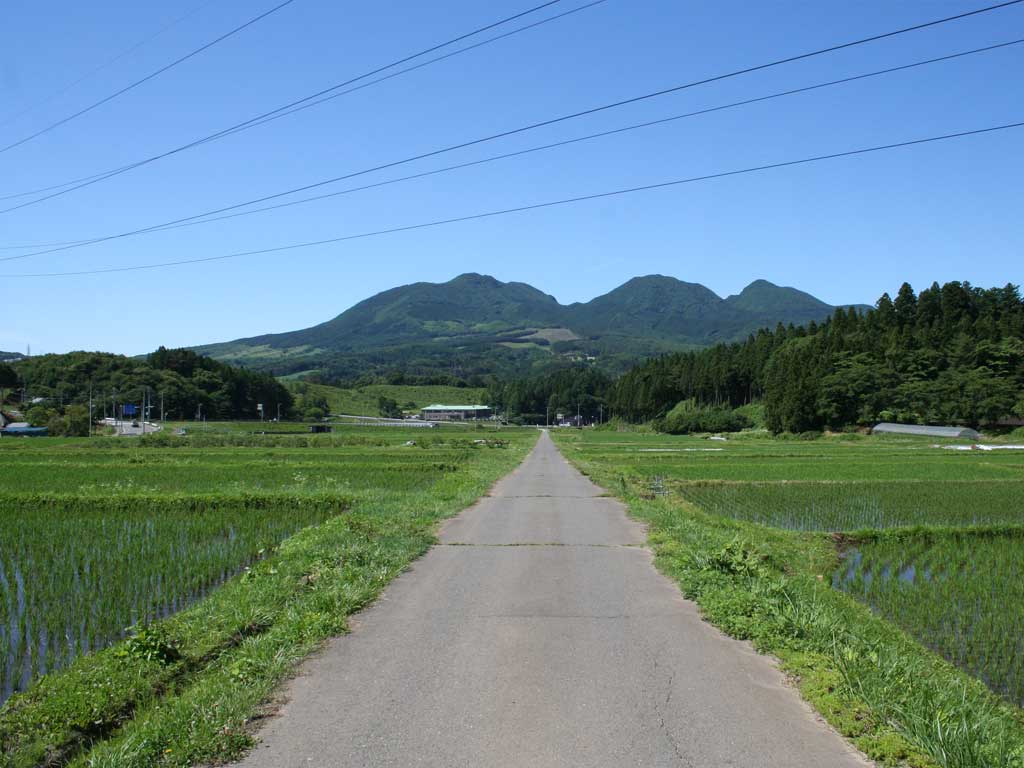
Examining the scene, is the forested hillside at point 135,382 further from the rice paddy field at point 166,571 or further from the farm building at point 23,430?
Answer: the rice paddy field at point 166,571

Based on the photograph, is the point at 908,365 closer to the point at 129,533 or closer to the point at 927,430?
the point at 927,430

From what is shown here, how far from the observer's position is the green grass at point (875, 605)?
505cm

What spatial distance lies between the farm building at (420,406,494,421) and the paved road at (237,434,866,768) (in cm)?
16057

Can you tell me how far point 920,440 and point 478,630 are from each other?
66284 millimetres

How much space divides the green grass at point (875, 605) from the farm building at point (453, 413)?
148146mm

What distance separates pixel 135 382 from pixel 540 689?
118 meters

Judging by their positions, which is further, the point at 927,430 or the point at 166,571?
the point at 927,430

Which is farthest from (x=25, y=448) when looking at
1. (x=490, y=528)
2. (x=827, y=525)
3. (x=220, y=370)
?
(x=220, y=370)

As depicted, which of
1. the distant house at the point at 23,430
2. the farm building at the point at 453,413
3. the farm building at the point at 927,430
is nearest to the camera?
the farm building at the point at 927,430

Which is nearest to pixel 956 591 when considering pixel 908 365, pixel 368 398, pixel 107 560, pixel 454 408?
pixel 107 560

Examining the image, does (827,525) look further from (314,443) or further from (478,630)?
(314,443)

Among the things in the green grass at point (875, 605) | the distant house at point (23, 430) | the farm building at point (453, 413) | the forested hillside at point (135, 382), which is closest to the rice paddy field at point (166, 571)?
the green grass at point (875, 605)

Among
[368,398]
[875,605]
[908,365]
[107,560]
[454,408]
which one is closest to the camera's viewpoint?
[875,605]

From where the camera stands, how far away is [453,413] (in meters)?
175
